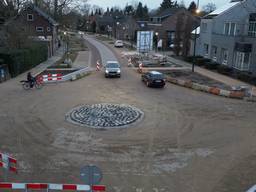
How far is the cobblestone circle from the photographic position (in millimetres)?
16828

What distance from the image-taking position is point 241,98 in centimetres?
2386

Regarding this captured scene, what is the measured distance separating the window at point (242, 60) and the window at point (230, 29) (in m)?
3.01

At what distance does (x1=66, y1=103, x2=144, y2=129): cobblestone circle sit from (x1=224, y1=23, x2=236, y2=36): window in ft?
71.9

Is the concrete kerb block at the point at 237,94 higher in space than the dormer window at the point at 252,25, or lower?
lower

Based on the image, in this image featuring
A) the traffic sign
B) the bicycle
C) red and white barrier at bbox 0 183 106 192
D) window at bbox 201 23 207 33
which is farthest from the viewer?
window at bbox 201 23 207 33

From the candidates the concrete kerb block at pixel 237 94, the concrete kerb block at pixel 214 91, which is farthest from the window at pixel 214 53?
the concrete kerb block at pixel 237 94

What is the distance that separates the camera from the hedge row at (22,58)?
98.7ft

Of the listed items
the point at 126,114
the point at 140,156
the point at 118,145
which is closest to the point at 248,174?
the point at 140,156

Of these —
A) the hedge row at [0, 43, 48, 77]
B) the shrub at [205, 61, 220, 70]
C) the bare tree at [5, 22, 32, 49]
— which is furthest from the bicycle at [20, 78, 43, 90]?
the shrub at [205, 61, 220, 70]

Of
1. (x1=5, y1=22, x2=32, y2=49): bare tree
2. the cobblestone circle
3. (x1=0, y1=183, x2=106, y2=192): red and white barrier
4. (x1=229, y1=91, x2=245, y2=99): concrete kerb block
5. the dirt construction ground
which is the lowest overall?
the dirt construction ground

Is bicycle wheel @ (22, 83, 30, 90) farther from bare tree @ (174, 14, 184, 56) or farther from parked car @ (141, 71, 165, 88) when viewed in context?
bare tree @ (174, 14, 184, 56)

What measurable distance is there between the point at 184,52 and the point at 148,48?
18.4 feet

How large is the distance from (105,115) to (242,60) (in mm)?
21701

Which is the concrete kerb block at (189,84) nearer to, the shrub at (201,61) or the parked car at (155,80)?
the parked car at (155,80)
